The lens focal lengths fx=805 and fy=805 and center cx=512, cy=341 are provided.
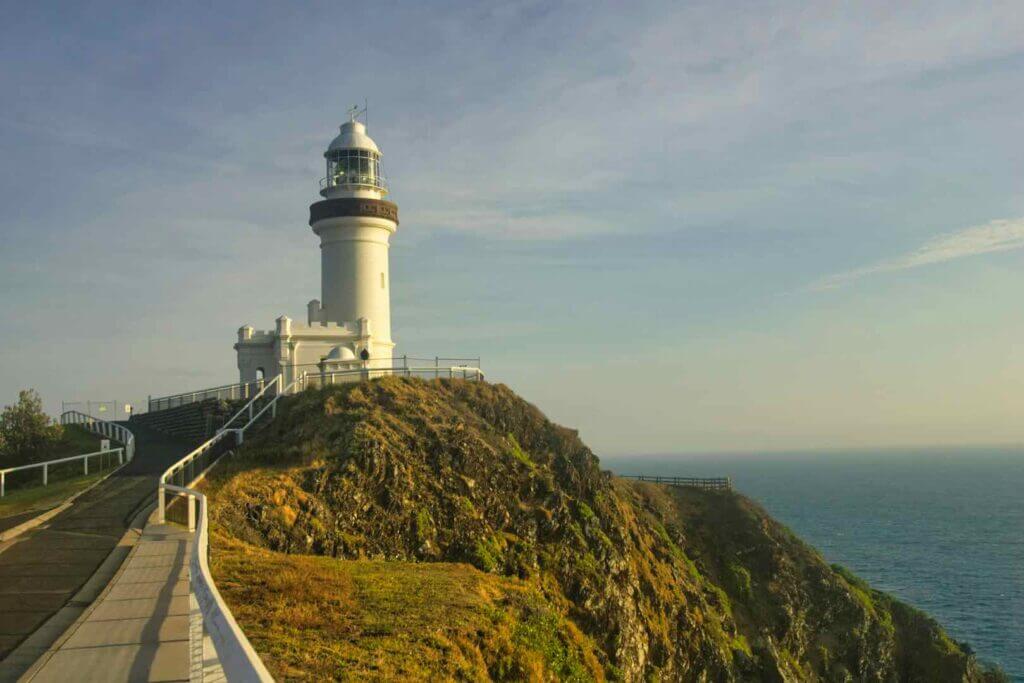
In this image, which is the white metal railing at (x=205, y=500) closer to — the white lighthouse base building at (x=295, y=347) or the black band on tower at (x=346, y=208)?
the white lighthouse base building at (x=295, y=347)

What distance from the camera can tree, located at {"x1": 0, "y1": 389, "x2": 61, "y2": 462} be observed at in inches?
1278

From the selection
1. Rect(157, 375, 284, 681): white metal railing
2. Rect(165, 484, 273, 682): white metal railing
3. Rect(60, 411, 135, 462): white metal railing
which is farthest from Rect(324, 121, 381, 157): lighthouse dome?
Rect(165, 484, 273, 682): white metal railing

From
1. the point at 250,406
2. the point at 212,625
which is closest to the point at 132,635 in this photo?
the point at 212,625

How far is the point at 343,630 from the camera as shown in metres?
12.3

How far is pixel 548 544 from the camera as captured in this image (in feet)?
94.9

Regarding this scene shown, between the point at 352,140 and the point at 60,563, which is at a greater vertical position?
the point at 352,140

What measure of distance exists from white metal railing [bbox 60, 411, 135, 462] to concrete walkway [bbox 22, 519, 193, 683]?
1762 centimetres

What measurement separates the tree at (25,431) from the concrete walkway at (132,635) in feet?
77.2

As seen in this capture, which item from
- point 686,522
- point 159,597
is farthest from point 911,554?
point 159,597

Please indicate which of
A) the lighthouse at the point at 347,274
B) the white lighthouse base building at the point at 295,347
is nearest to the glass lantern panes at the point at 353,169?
the lighthouse at the point at 347,274

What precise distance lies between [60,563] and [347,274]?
102 ft

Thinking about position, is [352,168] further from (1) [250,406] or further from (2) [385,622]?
(2) [385,622]

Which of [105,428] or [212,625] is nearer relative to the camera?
[212,625]

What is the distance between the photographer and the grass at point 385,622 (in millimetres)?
10922
